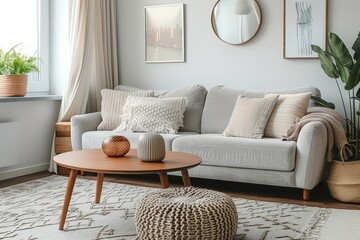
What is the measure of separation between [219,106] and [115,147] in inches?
64.0

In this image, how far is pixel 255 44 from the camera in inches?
187

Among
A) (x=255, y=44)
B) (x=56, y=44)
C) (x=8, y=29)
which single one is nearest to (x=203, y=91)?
(x=255, y=44)

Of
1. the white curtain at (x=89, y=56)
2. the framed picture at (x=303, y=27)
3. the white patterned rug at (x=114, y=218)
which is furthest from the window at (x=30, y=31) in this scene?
the framed picture at (x=303, y=27)

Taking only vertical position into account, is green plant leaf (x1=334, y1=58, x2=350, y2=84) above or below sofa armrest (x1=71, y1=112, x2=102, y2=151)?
above

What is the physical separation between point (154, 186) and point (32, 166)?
142cm

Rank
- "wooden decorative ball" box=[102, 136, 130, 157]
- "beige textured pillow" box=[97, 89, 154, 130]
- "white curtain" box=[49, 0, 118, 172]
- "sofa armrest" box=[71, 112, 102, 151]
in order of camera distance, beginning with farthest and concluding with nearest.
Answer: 1. "white curtain" box=[49, 0, 118, 172]
2. "beige textured pillow" box=[97, 89, 154, 130]
3. "sofa armrest" box=[71, 112, 102, 151]
4. "wooden decorative ball" box=[102, 136, 130, 157]

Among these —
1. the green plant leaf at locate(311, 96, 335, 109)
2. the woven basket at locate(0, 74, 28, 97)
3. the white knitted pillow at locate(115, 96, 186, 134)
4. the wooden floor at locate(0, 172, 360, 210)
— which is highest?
the woven basket at locate(0, 74, 28, 97)

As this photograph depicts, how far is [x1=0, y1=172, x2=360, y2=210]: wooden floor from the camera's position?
12.0 ft

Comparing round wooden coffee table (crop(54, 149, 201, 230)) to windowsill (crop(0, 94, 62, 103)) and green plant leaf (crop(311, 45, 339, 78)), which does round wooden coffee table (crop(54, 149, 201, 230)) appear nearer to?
windowsill (crop(0, 94, 62, 103))

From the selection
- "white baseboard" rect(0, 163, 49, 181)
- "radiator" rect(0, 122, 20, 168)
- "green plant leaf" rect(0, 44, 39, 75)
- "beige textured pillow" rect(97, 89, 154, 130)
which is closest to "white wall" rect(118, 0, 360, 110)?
"beige textured pillow" rect(97, 89, 154, 130)

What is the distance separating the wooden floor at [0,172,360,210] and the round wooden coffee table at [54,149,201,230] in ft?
3.15

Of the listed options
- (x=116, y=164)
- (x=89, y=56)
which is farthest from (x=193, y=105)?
(x=116, y=164)

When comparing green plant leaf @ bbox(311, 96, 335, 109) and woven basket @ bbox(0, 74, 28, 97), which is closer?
green plant leaf @ bbox(311, 96, 335, 109)

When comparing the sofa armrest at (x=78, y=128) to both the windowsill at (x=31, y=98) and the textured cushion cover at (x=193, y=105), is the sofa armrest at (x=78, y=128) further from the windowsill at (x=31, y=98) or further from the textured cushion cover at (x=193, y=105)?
the textured cushion cover at (x=193, y=105)
